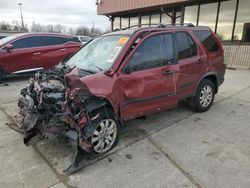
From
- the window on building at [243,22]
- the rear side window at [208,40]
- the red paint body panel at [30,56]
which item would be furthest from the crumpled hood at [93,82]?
the window on building at [243,22]

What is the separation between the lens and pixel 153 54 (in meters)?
3.67

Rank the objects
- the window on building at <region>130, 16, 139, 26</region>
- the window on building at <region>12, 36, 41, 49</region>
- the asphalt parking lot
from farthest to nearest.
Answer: the window on building at <region>130, 16, 139, 26</region>, the window on building at <region>12, 36, 41, 49</region>, the asphalt parking lot

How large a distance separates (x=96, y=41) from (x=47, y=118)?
1.92m

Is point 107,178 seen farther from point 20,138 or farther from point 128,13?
point 128,13

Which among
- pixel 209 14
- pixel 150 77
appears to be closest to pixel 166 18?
pixel 209 14

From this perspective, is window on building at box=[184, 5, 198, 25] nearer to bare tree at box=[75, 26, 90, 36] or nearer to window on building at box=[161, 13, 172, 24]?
window on building at box=[161, 13, 172, 24]

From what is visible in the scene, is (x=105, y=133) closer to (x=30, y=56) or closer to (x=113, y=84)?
(x=113, y=84)

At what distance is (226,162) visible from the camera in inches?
118

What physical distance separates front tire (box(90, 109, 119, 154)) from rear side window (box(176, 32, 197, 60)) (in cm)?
180

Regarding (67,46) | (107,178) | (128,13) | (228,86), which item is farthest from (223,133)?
(128,13)

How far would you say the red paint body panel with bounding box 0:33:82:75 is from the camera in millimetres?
7486

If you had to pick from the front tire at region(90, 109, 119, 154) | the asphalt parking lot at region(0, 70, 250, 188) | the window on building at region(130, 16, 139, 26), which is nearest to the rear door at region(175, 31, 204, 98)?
the asphalt parking lot at region(0, 70, 250, 188)

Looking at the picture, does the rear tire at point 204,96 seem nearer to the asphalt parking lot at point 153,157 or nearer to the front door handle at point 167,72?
the asphalt parking lot at point 153,157

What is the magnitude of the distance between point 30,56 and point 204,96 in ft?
20.0
